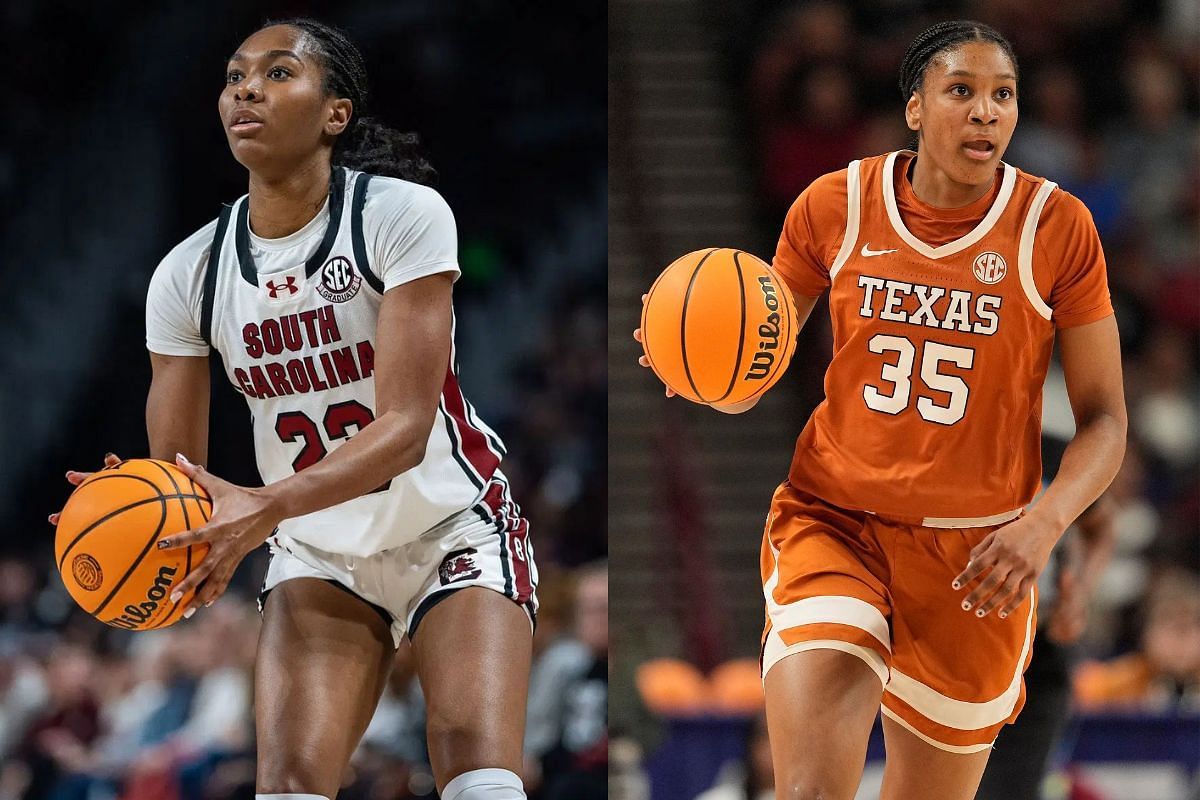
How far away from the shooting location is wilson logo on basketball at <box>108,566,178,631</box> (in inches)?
120

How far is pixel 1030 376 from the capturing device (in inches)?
131

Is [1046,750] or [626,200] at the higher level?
[626,200]

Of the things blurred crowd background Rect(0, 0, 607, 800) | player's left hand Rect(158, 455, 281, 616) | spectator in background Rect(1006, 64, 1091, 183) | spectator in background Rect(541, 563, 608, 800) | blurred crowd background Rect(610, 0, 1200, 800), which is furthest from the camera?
spectator in background Rect(1006, 64, 1091, 183)

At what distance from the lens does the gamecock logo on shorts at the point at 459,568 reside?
3.34 meters

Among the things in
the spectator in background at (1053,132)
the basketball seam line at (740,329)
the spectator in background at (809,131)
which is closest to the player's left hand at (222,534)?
the basketball seam line at (740,329)

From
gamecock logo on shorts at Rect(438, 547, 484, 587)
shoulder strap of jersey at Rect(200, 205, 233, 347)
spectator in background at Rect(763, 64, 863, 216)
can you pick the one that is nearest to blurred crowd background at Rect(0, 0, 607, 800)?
spectator in background at Rect(763, 64, 863, 216)

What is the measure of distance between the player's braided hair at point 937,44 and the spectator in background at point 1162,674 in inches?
122

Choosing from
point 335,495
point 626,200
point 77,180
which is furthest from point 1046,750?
point 77,180

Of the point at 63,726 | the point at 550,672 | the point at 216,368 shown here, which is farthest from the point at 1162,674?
the point at 63,726

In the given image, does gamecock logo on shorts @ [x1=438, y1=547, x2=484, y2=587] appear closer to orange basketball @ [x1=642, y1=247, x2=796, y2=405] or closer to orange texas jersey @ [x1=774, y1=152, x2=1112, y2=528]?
orange basketball @ [x1=642, y1=247, x2=796, y2=405]

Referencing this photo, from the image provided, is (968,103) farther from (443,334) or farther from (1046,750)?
(1046,750)

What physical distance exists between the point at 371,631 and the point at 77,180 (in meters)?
8.07

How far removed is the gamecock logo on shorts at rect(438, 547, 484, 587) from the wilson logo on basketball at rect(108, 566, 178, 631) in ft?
1.93

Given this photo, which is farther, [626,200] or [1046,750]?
[626,200]
